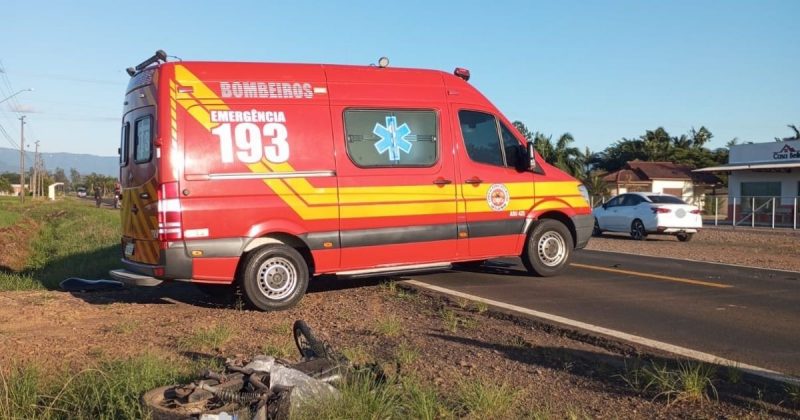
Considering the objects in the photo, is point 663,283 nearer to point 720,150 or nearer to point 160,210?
point 160,210

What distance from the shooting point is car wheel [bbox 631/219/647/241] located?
21298mm

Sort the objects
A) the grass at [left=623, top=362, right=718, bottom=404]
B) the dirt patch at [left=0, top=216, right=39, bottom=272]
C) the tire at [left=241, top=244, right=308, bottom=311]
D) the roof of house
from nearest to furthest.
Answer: the grass at [left=623, top=362, right=718, bottom=404] < the tire at [left=241, top=244, right=308, bottom=311] < the dirt patch at [left=0, top=216, right=39, bottom=272] < the roof of house

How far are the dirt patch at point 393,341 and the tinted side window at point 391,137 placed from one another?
66.5 inches

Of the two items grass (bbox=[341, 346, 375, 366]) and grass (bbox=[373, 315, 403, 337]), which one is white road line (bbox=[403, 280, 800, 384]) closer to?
grass (bbox=[373, 315, 403, 337])

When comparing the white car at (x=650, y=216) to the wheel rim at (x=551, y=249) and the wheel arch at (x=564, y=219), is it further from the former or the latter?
the wheel rim at (x=551, y=249)

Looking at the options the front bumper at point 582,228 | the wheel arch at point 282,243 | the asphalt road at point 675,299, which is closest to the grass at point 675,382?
the asphalt road at point 675,299

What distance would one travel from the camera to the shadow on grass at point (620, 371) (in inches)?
178

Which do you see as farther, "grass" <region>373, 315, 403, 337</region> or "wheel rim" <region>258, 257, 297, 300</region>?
"wheel rim" <region>258, 257, 297, 300</region>

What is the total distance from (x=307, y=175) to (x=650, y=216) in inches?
598

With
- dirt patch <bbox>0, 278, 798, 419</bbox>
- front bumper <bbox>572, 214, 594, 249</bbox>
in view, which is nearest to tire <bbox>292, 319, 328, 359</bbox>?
dirt patch <bbox>0, 278, 798, 419</bbox>

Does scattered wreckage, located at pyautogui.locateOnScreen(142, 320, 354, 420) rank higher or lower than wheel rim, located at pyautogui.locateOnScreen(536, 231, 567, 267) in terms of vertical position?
lower

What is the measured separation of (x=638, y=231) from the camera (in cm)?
2150

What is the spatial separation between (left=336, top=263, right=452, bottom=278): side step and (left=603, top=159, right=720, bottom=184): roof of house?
43.9 m

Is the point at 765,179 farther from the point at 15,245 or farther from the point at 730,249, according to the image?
the point at 15,245
